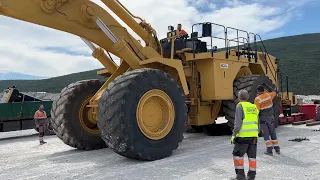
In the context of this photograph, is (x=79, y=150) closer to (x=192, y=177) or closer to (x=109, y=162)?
(x=109, y=162)

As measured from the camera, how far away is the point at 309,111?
15.0 meters

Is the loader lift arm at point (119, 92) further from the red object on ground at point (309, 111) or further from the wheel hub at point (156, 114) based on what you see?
the red object on ground at point (309, 111)

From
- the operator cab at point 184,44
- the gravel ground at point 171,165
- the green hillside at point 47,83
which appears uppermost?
the green hillside at point 47,83

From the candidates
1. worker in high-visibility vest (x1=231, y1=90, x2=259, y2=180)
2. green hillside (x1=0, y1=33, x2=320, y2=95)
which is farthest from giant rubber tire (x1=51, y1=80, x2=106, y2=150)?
green hillside (x1=0, y1=33, x2=320, y2=95)

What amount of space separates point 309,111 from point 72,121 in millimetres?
10455

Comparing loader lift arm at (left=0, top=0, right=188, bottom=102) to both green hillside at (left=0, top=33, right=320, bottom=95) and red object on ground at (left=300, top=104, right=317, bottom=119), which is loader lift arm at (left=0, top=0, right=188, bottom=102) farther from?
green hillside at (left=0, top=33, right=320, bottom=95)

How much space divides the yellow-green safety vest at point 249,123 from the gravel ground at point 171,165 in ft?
2.51

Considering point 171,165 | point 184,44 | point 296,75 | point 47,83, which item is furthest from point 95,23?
point 47,83

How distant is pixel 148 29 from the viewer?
986 centimetres

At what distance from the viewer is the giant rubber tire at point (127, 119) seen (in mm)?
6844

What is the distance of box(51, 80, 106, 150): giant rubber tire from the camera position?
8945 millimetres

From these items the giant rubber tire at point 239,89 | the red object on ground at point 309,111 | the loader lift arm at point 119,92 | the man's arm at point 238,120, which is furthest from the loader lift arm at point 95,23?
the red object on ground at point 309,111

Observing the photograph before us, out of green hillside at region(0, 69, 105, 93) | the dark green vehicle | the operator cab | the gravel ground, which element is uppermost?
green hillside at region(0, 69, 105, 93)

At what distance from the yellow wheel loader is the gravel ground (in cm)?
48
